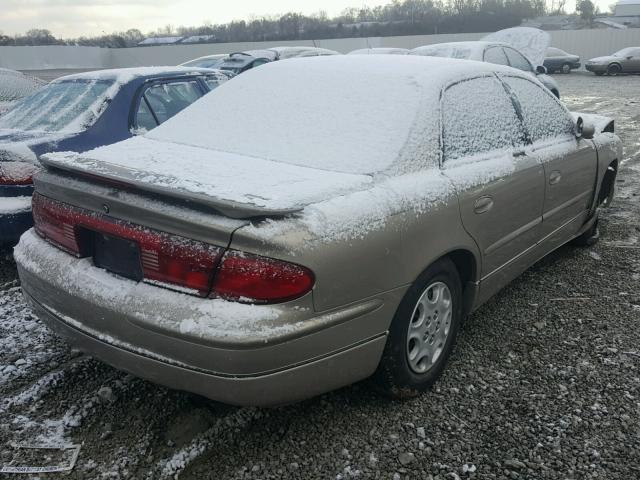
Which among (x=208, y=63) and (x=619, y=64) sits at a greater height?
(x=208, y=63)

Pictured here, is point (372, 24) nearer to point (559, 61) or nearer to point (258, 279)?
point (559, 61)

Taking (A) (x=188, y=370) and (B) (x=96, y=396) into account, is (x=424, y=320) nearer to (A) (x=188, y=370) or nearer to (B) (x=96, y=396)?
(A) (x=188, y=370)

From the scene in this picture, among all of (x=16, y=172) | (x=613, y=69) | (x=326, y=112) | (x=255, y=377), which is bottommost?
(x=613, y=69)

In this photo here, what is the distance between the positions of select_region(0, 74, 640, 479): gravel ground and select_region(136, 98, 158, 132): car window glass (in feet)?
6.39

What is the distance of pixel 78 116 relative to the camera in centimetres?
446

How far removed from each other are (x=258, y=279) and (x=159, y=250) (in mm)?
403

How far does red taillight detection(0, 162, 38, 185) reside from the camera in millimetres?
3893

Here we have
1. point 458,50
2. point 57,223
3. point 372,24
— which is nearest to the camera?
point 57,223

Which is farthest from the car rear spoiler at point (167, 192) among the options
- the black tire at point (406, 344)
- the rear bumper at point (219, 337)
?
the black tire at point (406, 344)

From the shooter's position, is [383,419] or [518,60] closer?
[383,419]

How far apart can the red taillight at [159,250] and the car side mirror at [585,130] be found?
9.73 feet

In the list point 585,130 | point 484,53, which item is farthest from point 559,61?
point 585,130

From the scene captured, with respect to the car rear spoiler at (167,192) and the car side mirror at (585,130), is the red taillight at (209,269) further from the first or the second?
the car side mirror at (585,130)

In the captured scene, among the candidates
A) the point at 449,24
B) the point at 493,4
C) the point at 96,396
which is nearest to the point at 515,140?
the point at 96,396
